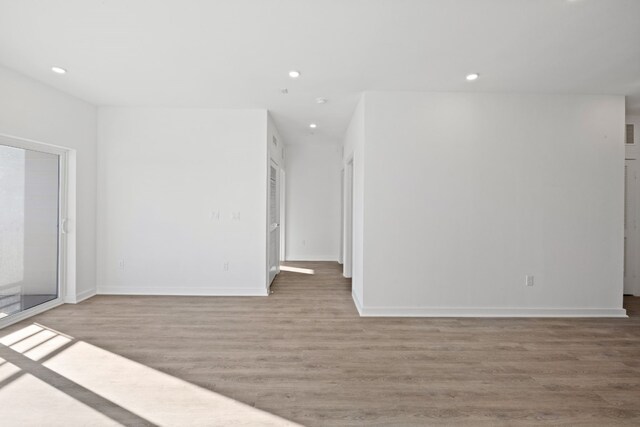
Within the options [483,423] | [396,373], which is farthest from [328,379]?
[483,423]

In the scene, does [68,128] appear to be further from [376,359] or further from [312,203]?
[312,203]

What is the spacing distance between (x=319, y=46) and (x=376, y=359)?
2.73m

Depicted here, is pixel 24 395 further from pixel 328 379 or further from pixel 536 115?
pixel 536 115

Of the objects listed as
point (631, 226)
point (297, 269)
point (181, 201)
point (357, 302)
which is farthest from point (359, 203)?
point (631, 226)

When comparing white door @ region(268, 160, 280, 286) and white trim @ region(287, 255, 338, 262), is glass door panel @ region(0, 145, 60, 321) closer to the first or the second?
white door @ region(268, 160, 280, 286)

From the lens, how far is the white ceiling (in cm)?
227

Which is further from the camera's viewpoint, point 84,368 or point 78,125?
point 78,125

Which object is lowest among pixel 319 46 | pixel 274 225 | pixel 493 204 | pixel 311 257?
pixel 311 257

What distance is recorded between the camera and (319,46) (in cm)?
276

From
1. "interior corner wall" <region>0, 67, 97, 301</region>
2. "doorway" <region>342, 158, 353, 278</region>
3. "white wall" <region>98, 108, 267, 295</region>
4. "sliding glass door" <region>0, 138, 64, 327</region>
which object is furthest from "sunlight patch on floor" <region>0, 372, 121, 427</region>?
"doorway" <region>342, 158, 353, 278</region>

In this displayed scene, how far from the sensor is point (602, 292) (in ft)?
12.7

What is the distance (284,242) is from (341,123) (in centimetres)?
329

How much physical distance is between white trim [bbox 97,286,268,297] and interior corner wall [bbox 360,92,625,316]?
1.79 meters

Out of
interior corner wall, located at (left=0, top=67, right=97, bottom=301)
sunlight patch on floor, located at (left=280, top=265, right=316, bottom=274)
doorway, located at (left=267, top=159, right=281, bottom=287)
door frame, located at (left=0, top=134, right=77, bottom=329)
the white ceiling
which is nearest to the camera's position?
the white ceiling
